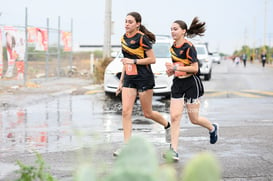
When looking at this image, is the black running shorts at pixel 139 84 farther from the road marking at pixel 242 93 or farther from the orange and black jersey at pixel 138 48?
the road marking at pixel 242 93

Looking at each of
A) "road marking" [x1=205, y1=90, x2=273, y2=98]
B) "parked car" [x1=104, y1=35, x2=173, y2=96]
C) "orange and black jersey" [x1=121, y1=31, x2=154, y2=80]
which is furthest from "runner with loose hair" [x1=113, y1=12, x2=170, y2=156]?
"road marking" [x1=205, y1=90, x2=273, y2=98]

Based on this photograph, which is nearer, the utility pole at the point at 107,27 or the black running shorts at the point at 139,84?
the black running shorts at the point at 139,84

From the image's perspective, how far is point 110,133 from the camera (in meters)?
9.19

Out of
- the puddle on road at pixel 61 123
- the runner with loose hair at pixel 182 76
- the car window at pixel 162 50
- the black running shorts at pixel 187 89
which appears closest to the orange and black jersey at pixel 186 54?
the runner with loose hair at pixel 182 76

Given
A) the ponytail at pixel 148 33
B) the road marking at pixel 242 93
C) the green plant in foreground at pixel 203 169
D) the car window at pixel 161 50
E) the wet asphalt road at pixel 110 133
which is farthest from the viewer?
the road marking at pixel 242 93

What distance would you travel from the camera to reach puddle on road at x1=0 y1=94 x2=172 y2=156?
814 centimetres

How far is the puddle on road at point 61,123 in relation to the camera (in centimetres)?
814

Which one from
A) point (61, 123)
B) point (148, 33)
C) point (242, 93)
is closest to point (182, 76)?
point (148, 33)

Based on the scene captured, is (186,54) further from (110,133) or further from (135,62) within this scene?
(110,133)

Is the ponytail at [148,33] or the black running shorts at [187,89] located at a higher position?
the ponytail at [148,33]

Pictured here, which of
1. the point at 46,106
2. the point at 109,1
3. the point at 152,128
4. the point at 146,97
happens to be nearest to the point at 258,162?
the point at 146,97

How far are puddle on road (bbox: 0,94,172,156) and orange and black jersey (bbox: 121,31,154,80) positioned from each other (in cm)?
98

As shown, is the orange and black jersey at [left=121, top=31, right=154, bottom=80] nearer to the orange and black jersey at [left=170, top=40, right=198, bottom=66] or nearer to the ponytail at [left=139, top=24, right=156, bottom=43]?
the ponytail at [left=139, top=24, right=156, bottom=43]

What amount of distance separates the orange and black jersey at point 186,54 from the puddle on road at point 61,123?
4.24 ft
